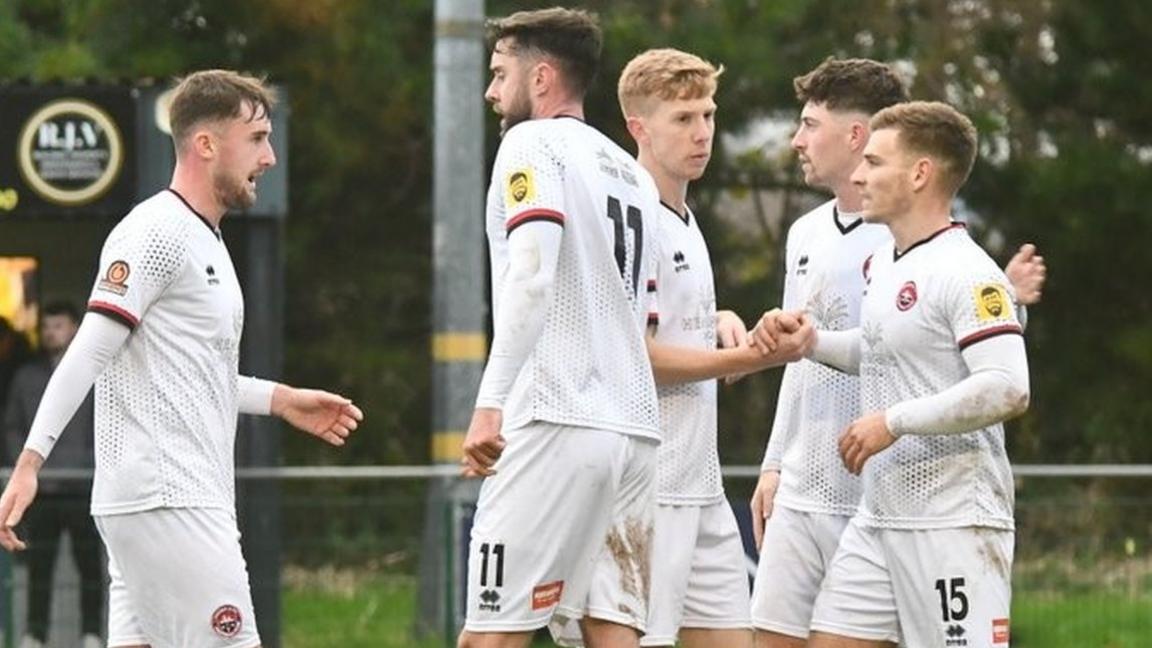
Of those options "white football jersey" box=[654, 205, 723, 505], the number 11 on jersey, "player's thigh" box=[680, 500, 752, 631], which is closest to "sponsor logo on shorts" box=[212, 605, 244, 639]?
the number 11 on jersey

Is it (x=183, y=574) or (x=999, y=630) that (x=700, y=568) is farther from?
(x=183, y=574)

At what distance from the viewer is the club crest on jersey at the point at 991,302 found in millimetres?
8336

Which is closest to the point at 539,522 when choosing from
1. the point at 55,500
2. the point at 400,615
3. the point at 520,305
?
the point at 520,305

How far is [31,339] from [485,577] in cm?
837

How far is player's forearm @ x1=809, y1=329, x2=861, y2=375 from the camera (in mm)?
9016

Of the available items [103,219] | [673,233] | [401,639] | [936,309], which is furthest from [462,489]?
[936,309]

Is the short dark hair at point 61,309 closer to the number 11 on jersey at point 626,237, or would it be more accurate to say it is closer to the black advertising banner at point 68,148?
the black advertising banner at point 68,148

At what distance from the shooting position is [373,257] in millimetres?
22797

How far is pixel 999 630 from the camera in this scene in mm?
8594

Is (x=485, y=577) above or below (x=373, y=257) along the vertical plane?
below

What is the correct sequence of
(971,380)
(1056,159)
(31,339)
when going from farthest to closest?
1. (1056,159)
2. (31,339)
3. (971,380)

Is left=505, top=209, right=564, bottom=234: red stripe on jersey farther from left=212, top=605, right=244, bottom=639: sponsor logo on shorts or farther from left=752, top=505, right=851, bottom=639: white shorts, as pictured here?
left=752, top=505, right=851, bottom=639: white shorts

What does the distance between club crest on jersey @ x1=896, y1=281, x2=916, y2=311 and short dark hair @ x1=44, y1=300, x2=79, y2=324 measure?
26.2ft

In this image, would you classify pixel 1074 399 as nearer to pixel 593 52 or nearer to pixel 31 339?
pixel 31 339
